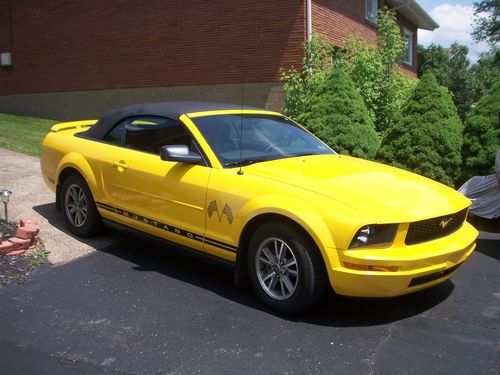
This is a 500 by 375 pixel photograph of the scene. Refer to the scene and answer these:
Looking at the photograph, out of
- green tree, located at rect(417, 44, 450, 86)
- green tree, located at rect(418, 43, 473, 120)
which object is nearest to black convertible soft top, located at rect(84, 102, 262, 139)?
green tree, located at rect(418, 43, 473, 120)

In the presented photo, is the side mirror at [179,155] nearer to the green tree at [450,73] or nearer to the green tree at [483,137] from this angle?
the green tree at [483,137]

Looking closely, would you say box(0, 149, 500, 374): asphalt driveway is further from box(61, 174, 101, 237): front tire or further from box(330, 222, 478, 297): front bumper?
box(61, 174, 101, 237): front tire

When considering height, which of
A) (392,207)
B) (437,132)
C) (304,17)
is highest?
(304,17)

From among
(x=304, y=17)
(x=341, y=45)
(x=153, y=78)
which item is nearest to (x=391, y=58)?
(x=304, y=17)

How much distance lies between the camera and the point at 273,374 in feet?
10.7

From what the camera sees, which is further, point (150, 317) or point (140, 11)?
point (140, 11)

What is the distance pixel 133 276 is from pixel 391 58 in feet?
26.2

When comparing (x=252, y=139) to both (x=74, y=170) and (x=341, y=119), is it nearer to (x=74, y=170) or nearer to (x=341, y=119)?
(x=74, y=170)

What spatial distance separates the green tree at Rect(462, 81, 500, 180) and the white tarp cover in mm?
444

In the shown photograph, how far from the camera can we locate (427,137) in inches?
Result: 313

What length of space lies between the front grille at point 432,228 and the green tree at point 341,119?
14.1ft

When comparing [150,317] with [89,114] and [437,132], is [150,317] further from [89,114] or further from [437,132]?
[89,114]

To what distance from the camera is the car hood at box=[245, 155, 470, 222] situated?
3834 mm

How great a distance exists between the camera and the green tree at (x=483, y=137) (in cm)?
746
